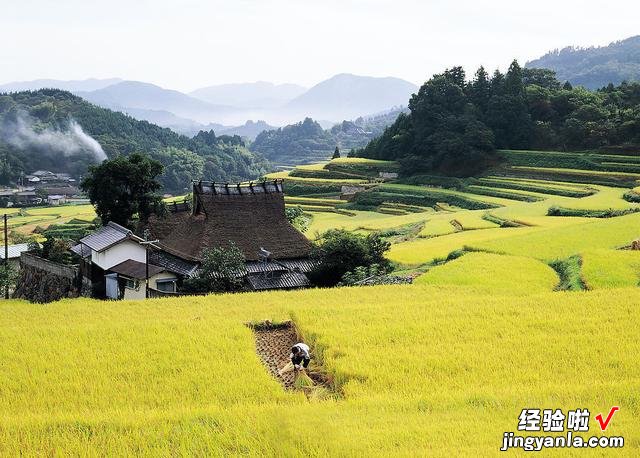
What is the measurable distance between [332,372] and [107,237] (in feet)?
43.8

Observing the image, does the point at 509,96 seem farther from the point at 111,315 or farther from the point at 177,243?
the point at 111,315

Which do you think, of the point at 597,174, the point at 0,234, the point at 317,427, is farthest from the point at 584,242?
the point at 0,234

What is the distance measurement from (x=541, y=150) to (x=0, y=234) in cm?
3589

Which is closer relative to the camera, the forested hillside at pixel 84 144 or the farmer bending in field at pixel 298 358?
the farmer bending in field at pixel 298 358

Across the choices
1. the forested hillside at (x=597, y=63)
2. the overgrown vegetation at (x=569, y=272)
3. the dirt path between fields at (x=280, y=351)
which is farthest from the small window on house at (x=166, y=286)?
the forested hillside at (x=597, y=63)

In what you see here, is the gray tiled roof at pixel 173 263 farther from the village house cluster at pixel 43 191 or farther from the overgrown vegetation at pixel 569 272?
the village house cluster at pixel 43 191

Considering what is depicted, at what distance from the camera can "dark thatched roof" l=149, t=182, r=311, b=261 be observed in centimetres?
2103

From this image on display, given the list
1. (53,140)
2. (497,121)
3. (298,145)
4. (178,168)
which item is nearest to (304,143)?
(298,145)

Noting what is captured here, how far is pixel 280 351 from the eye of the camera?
10508 mm

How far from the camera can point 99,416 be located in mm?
7160

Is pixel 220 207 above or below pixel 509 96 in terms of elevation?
below

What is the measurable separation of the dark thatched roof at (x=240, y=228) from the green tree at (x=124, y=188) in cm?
217

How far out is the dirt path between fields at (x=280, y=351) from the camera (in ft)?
29.5

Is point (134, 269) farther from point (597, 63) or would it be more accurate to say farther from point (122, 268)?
point (597, 63)
